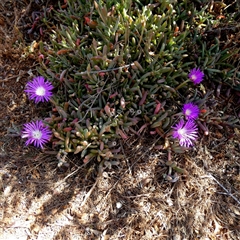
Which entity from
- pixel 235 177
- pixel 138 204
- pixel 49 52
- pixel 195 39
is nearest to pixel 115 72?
pixel 49 52

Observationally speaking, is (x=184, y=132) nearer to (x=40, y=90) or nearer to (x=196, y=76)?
(x=196, y=76)

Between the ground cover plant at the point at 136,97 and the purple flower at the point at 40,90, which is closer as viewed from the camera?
the ground cover plant at the point at 136,97

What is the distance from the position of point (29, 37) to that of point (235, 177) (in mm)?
2066

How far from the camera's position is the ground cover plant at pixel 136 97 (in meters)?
2.11

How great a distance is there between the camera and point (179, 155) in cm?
222

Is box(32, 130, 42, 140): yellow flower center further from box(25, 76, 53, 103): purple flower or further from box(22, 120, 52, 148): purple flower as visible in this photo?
box(25, 76, 53, 103): purple flower

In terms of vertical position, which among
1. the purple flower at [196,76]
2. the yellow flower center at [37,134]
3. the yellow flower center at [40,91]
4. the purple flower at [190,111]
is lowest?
the purple flower at [190,111]

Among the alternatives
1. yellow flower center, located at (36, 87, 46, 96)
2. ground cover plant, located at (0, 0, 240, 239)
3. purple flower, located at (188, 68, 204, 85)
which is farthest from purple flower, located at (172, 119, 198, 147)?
yellow flower center, located at (36, 87, 46, 96)

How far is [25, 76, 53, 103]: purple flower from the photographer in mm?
2266

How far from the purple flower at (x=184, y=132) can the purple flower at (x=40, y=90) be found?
974 millimetres

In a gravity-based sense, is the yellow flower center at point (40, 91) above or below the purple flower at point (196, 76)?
above

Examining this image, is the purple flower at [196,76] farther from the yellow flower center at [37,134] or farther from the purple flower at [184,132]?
the yellow flower center at [37,134]

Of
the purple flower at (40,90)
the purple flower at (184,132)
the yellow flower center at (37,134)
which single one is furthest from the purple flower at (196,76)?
the yellow flower center at (37,134)

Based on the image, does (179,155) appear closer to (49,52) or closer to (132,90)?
(132,90)
